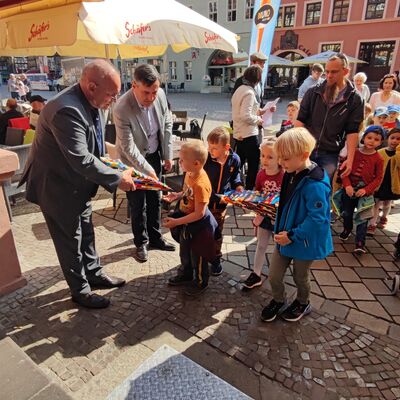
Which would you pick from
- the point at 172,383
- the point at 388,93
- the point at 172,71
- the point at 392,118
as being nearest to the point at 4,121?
the point at 172,383

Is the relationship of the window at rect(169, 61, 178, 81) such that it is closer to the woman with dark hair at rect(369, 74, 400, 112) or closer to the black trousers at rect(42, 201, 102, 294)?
the woman with dark hair at rect(369, 74, 400, 112)

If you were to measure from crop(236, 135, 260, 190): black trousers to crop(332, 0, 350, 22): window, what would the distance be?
27.0 m

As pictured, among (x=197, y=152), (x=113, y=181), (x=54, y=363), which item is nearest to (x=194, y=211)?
(x=197, y=152)

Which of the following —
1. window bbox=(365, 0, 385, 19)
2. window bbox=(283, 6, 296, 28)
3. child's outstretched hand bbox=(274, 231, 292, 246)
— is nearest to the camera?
child's outstretched hand bbox=(274, 231, 292, 246)

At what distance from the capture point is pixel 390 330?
2.65 meters

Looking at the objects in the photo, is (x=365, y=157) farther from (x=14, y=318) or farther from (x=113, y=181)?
(x=14, y=318)

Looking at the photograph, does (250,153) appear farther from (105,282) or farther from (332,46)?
(332,46)

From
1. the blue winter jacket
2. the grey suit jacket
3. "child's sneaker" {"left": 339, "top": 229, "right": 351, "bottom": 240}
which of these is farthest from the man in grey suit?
"child's sneaker" {"left": 339, "top": 229, "right": 351, "bottom": 240}

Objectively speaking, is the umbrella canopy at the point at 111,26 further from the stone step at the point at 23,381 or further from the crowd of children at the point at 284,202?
the stone step at the point at 23,381

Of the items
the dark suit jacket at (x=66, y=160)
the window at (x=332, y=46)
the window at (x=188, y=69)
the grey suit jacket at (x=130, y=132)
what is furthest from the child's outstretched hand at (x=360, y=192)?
the window at (x=188, y=69)

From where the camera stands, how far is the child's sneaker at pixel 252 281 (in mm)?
3105

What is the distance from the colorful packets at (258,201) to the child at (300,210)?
0.16 m

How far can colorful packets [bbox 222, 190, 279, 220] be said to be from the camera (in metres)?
2.65

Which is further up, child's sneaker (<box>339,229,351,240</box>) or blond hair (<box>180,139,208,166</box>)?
blond hair (<box>180,139,208,166</box>)
